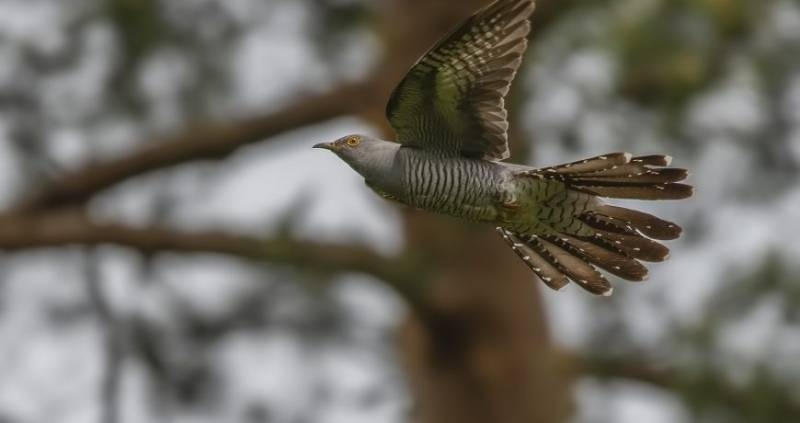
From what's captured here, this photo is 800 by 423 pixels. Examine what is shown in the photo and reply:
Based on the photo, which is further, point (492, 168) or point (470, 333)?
point (470, 333)

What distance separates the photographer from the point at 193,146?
6.65 metres

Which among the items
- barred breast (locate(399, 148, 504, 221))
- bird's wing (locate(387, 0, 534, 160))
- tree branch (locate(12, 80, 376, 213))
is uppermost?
tree branch (locate(12, 80, 376, 213))

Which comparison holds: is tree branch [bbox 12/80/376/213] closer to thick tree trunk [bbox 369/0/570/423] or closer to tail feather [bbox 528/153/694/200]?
thick tree trunk [bbox 369/0/570/423]

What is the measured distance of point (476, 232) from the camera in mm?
6953

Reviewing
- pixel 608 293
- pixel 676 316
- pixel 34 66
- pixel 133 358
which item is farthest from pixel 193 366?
pixel 608 293

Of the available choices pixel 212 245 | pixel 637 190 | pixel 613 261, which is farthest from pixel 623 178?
pixel 212 245

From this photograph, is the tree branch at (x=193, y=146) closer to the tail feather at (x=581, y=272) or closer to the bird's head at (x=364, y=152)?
the tail feather at (x=581, y=272)

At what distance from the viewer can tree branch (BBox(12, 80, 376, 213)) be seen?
6660 mm

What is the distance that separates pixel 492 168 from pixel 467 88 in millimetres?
156

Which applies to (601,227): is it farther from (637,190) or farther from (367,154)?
(367,154)

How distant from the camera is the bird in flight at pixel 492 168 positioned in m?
2.68

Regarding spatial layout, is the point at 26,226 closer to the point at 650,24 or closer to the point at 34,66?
the point at 34,66

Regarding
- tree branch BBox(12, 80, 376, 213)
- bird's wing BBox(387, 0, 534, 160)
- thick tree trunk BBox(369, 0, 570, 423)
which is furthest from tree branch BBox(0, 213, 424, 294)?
bird's wing BBox(387, 0, 534, 160)

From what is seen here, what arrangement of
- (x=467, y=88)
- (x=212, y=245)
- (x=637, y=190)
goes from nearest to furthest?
(x=467, y=88), (x=637, y=190), (x=212, y=245)
